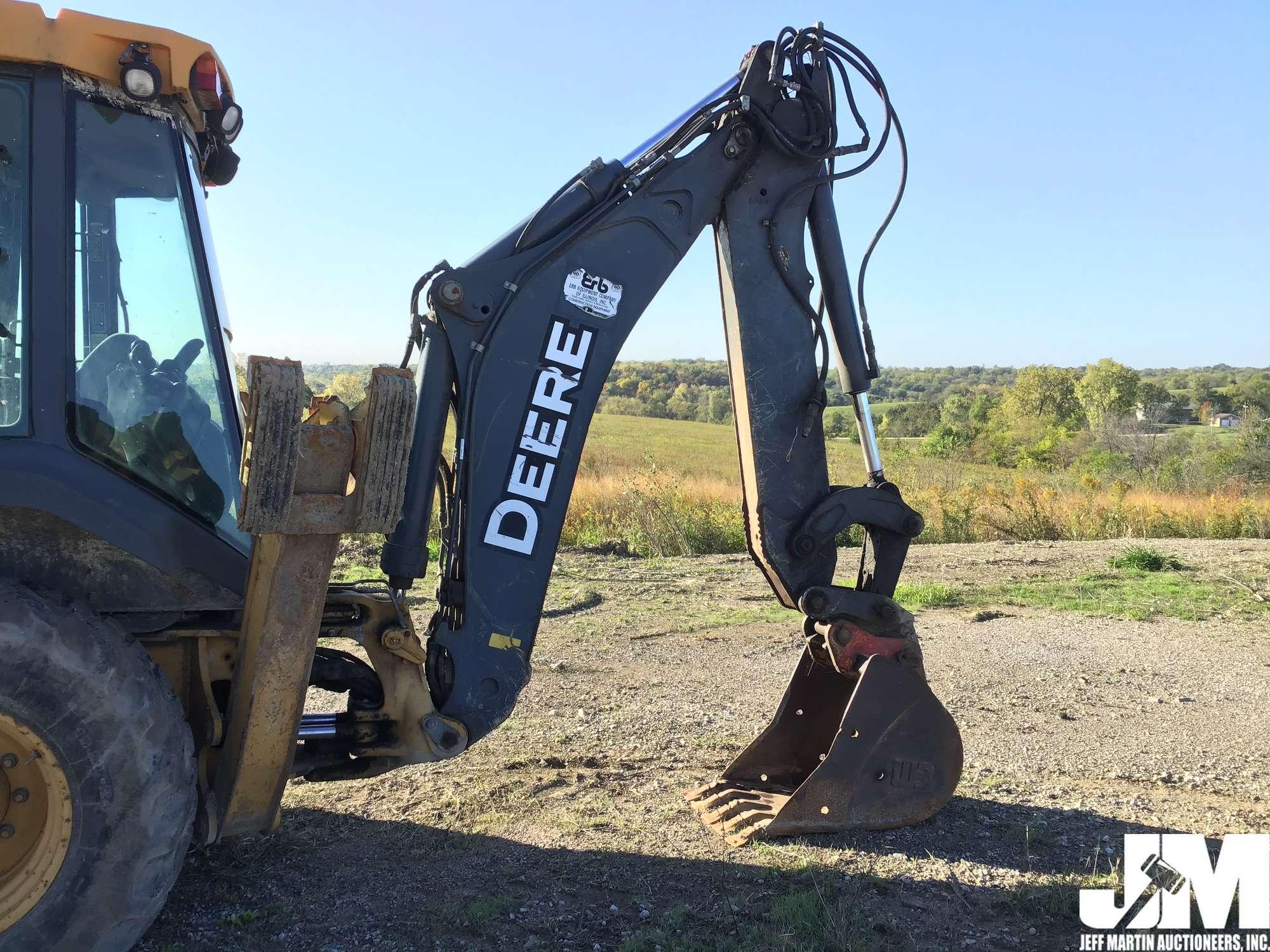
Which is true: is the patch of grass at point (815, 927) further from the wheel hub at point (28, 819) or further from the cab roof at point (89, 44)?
the cab roof at point (89, 44)

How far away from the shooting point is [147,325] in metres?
3.27

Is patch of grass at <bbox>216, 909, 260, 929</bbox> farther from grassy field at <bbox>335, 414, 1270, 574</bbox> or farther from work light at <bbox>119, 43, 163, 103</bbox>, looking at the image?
grassy field at <bbox>335, 414, 1270, 574</bbox>

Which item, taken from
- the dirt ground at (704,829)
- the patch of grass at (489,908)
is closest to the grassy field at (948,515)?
the dirt ground at (704,829)

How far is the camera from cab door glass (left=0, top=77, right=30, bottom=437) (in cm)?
301

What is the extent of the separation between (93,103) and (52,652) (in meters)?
1.65

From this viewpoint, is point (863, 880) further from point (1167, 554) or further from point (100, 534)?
point (1167, 554)

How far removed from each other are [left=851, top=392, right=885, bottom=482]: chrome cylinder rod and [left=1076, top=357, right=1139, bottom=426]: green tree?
150 ft

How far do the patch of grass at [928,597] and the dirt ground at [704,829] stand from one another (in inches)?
56.8

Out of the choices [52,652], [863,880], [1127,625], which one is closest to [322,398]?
[52,652]

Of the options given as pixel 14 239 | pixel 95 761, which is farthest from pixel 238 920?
pixel 14 239

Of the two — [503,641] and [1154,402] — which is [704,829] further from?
Result: [1154,402]

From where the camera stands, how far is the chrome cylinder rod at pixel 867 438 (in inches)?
169

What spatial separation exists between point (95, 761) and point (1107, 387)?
173ft

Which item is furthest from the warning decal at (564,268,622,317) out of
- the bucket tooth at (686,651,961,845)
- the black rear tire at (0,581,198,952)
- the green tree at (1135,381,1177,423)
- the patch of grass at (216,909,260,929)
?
the green tree at (1135,381,1177,423)
